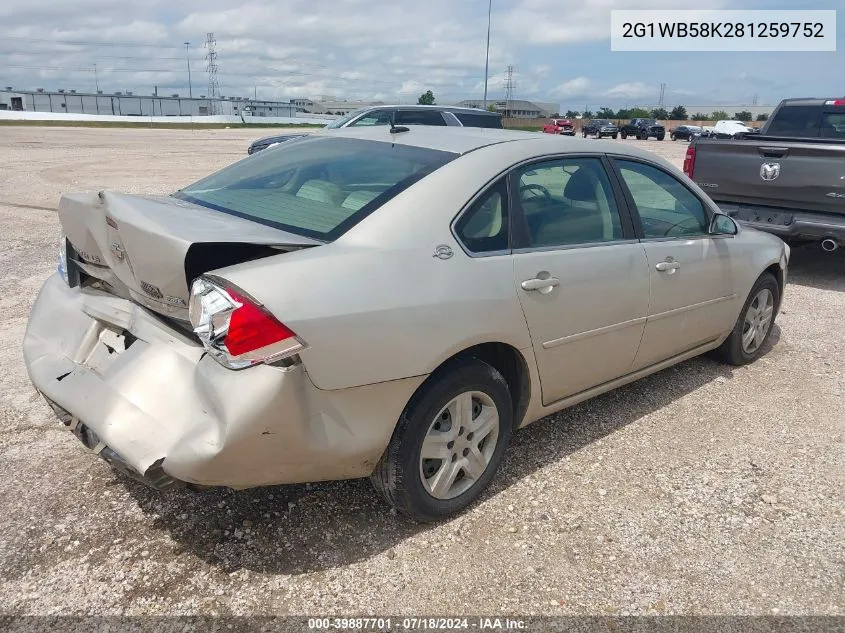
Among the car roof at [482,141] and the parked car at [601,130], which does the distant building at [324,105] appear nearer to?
the parked car at [601,130]

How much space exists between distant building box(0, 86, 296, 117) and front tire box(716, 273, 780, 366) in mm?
87579

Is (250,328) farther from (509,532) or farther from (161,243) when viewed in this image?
(509,532)

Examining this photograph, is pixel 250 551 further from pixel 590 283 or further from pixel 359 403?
pixel 590 283

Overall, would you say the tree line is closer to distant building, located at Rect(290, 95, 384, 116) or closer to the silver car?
distant building, located at Rect(290, 95, 384, 116)

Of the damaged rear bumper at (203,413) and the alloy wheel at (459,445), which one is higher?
the damaged rear bumper at (203,413)

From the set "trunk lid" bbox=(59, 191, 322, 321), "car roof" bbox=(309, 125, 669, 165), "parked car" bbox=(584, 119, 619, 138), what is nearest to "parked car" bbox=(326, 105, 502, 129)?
"car roof" bbox=(309, 125, 669, 165)

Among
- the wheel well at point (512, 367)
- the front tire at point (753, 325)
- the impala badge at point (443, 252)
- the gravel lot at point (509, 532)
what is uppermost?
the impala badge at point (443, 252)

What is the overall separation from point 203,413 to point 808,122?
910 cm

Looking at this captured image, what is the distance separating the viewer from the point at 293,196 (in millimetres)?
3057

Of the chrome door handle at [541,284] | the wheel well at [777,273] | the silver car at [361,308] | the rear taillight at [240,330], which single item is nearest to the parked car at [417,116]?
the wheel well at [777,273]

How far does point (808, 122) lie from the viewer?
8766 millimetres

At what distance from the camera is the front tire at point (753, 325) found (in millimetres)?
4648

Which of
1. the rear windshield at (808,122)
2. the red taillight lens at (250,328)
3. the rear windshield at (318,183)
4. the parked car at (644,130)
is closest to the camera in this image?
the red taillight lens at (250,328)

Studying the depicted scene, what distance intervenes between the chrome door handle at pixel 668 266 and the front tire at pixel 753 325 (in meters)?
1.12
